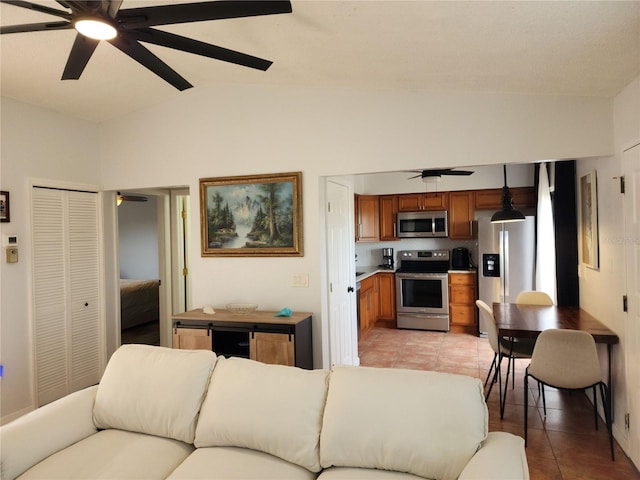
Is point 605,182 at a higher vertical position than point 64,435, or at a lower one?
higher

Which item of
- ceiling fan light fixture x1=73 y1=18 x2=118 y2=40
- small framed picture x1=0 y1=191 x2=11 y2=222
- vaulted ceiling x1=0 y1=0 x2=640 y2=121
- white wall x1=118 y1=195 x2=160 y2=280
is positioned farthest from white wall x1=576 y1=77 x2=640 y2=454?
white wall x1=118 y1=195 x2=160 y2=280

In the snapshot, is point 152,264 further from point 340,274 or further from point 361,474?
point 361,474

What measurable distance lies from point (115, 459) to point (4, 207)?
8.12 feet

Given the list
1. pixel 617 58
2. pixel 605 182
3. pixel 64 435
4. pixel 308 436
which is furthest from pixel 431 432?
pixel 605 182

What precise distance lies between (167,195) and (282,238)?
80.6 inches

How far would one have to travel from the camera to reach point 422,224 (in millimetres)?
6445

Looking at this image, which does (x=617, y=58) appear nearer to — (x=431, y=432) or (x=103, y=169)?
(x=431, y=432)

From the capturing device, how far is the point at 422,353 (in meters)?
5.12

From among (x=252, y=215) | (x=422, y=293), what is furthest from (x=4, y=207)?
(x=422, y=293)

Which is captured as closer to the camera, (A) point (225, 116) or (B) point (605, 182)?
(B) point (605, 182)

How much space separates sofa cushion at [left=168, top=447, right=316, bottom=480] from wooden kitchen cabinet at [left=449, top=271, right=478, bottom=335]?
469 cm

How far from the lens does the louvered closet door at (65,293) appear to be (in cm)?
367

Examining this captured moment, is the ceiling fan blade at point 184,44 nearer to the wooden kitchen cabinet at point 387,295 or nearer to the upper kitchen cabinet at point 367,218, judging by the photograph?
the upper kitchen cabinet at point 367,218

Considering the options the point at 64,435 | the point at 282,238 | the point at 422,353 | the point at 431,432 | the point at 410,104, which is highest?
the point at 410,104
